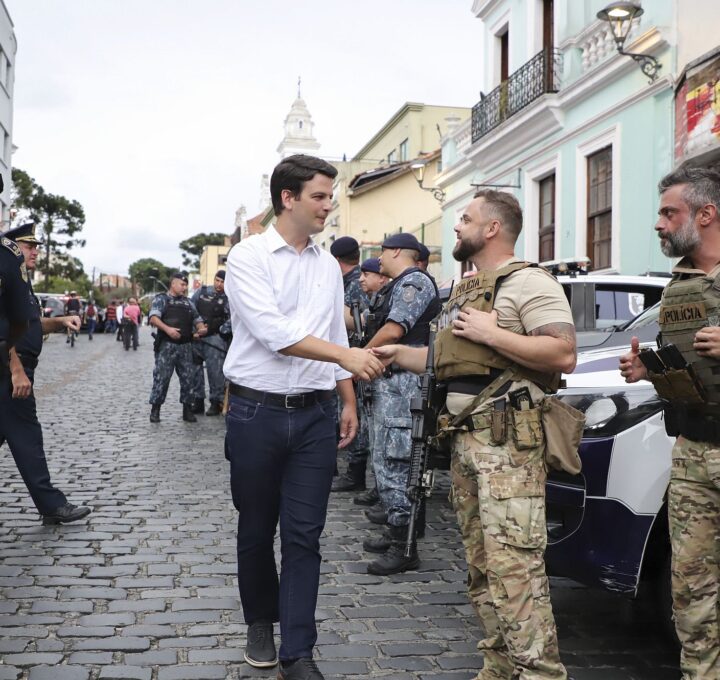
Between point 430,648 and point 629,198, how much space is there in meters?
11.0

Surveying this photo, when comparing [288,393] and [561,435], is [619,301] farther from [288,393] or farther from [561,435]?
[288,393]

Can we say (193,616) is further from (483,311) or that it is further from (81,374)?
(81,374)

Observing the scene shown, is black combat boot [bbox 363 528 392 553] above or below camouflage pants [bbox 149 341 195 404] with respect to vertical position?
below

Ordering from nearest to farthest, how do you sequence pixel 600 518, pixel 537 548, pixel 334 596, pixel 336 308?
pixel 537 548 < pixel 600 518 < pixel 336 308 < pixel 334 596

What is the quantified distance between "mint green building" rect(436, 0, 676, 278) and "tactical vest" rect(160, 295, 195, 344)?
6737 millimetres

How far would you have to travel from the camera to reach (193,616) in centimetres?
417

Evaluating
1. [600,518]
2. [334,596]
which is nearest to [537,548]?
[600,518]

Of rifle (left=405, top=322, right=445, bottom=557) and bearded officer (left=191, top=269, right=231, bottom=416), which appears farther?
bearded officer (left=191, top=269, right=231, bottom=416)

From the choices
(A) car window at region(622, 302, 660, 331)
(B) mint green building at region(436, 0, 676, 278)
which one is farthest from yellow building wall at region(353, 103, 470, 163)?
(A) car window at region(622, 302, 660, 331)

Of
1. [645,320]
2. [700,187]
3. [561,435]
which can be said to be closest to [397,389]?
[645,320]

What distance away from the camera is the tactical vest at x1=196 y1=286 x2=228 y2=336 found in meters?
12.0

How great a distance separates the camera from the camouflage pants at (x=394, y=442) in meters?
5.24

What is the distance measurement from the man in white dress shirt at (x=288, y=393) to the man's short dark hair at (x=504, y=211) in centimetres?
66

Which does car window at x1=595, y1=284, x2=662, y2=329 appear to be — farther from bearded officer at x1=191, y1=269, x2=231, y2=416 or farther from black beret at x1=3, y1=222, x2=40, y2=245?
bearded officer at x1=191, y1=269, x2=231, y2=416
